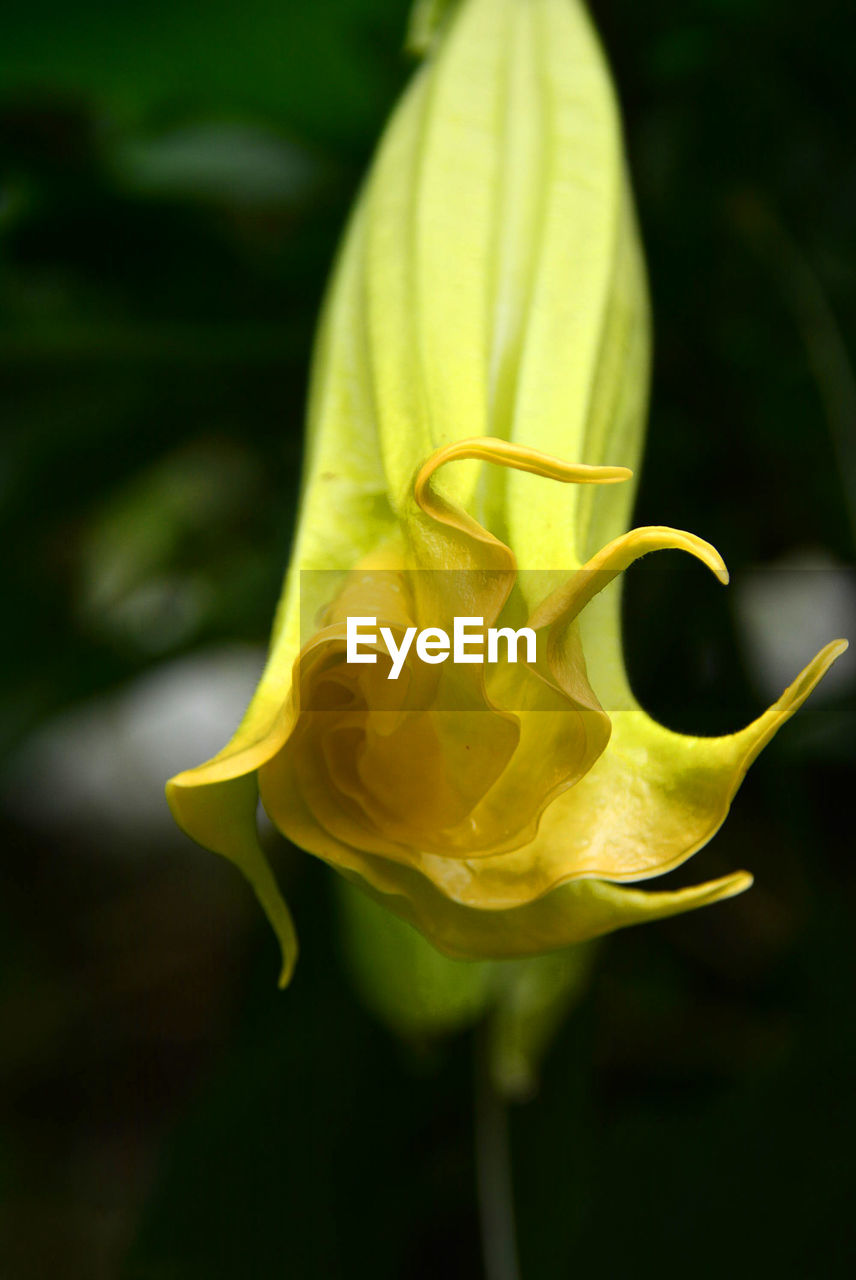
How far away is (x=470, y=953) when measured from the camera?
0.28 metres

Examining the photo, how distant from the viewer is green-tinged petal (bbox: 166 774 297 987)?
26cm

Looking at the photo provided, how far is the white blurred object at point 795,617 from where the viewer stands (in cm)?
75

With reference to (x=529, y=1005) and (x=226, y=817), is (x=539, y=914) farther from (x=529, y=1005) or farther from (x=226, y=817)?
(x=529, y=1005)

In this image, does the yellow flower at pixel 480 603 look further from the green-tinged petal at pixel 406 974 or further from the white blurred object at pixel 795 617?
the white blurred object at pixel 795 617

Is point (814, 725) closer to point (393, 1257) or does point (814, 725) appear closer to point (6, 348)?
point (393, 1257)

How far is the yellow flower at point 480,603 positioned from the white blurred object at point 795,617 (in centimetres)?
37

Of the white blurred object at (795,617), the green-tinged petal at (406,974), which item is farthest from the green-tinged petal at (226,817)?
the white blurred object at (795,617)

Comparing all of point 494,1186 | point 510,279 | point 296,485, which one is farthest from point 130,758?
point 510,279

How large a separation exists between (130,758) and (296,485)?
0.40 metres

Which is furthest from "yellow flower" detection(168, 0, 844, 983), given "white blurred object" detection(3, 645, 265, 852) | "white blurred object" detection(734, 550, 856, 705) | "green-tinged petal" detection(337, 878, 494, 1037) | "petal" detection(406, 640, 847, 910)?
"white blurred object" detection(3, 645, 265, 852)

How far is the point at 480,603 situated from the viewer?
271mm

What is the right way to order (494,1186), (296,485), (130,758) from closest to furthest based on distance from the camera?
(494,1186), (296,485), (130,758)

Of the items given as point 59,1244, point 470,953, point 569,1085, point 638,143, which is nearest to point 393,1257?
point 569,1085

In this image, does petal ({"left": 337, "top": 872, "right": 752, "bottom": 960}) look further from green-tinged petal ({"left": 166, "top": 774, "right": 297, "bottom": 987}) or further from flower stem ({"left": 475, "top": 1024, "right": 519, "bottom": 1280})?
flower stem ({"left": 475, "top": 1024, "right": 519, "bottom": 1280})
